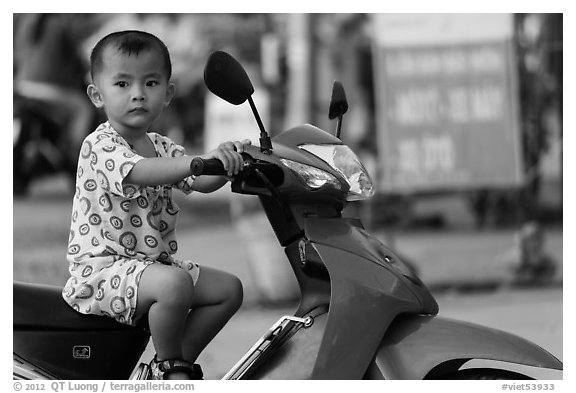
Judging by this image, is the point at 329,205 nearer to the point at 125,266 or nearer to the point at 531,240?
the point at 125,266

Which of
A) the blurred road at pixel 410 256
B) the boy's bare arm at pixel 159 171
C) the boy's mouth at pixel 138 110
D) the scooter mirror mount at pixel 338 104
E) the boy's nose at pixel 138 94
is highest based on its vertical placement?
the boy's nose at pixel 138 94

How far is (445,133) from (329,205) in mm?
4167

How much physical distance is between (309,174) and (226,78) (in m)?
0.38

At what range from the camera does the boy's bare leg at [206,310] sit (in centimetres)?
301

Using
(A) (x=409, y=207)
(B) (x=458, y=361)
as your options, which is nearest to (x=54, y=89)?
(A) (x=409, y=207)

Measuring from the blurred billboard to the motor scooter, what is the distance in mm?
3898

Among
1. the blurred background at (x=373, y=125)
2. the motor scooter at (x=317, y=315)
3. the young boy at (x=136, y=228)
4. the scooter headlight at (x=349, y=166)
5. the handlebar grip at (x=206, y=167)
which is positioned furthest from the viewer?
the blurred background at (x=373, y=125)

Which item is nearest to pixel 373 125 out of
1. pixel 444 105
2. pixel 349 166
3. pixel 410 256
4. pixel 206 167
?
pixel 444 105

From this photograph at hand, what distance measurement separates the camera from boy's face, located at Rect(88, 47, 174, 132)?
2.90 meters

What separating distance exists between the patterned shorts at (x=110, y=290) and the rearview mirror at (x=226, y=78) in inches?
22.5

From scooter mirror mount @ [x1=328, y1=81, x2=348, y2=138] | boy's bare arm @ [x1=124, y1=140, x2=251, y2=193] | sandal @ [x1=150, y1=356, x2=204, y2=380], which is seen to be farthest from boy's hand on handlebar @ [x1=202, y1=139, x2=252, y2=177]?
sandal @ [x1=150, y1=356, x2=204, y2=380]

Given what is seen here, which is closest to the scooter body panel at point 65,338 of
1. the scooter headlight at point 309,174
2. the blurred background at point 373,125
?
the scooter headlight at point 309,174

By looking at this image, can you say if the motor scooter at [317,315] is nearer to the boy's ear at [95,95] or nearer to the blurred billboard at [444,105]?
the boy's ear at [95,95]

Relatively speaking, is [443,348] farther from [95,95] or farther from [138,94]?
[95,95]
